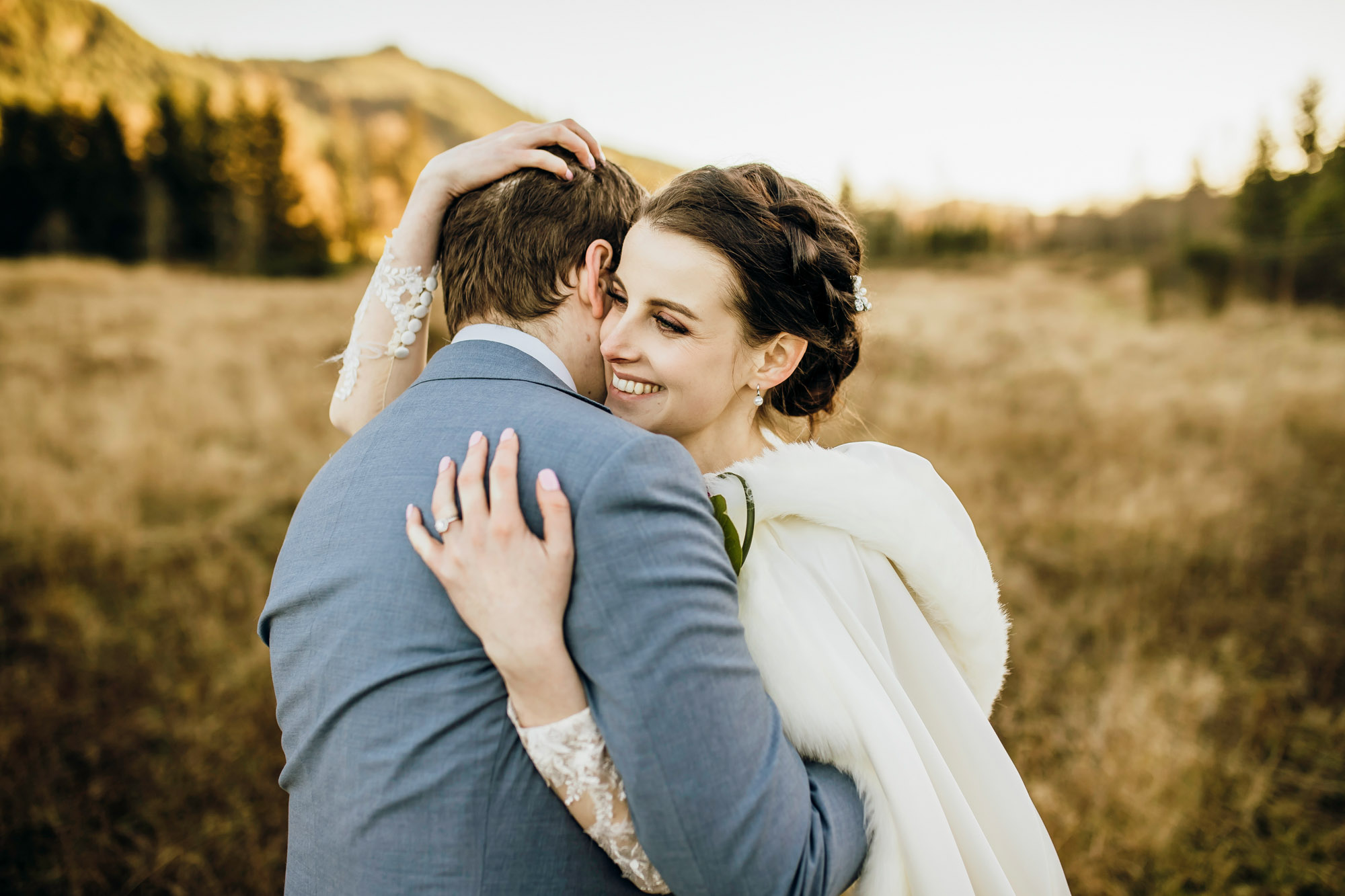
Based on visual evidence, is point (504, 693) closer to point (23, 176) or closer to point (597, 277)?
point (597, 277)

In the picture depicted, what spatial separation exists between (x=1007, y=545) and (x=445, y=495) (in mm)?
5947

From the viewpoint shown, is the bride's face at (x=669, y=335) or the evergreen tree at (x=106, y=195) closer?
the bride's face at (x=669, y=335)

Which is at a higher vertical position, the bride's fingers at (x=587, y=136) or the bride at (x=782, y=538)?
the bride's fingers at (x=587, y=136)

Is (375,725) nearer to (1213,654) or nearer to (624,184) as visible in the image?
(624,184)

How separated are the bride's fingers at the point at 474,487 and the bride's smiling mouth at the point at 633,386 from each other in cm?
73

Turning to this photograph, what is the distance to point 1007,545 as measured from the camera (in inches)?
238

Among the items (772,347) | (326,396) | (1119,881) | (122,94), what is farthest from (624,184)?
(122,94)

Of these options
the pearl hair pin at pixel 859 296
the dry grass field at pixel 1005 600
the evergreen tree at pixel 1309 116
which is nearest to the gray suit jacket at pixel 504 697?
the pearl hair pin at pixel 859 296

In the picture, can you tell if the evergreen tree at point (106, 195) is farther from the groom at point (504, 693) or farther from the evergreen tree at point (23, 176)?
the groom at point (504, 693)

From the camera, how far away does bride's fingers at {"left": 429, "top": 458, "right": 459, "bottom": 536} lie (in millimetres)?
1201

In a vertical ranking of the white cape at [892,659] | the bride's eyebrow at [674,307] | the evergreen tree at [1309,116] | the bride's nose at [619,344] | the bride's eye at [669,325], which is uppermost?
the evergreen tree at [1309,116]

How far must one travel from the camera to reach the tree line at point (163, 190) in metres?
25.2

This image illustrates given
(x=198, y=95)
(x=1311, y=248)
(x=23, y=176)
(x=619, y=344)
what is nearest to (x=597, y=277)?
(x=619, y=344)

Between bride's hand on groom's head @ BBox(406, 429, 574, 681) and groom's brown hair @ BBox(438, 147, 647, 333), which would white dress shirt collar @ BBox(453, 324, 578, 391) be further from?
bride's hand on groom's head @ BBox(406, 429, 574, 681)
